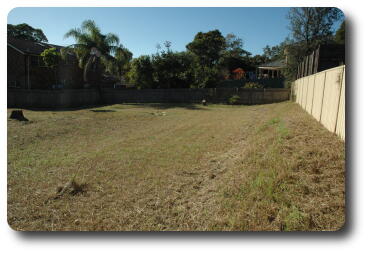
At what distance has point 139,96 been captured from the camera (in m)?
24.0

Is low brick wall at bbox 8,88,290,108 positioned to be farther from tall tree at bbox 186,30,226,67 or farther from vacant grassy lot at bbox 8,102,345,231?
vacant grassy lot at bbox 8,102,345,231

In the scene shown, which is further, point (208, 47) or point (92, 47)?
point (208, 47)

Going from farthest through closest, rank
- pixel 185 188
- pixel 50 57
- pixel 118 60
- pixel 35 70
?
1. pixel 118 60
2. pixel 35 70
3. pixel 50 57
4. pixel 185 188

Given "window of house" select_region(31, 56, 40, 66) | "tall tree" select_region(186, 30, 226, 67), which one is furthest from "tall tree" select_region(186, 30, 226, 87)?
"window of house" select_region(31, 56, 40, 66)

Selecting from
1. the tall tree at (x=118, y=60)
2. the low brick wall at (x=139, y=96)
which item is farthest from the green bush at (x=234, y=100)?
the tall tree at (x=118, y=60)

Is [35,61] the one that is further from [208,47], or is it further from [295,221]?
[295,221]

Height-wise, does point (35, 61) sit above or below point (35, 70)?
above

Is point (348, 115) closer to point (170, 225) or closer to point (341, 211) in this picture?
point (341, 211)

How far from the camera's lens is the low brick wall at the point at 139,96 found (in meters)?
18.4

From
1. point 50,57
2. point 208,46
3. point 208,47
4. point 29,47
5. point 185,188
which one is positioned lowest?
point 185,188

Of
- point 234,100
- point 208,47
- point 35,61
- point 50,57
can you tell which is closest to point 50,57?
point 50,57

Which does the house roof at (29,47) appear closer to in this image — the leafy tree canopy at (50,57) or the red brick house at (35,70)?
the red brick house at (35,70)

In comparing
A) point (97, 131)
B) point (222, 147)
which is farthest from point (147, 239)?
point (97, 131)

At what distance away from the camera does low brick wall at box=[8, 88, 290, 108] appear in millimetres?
18406
